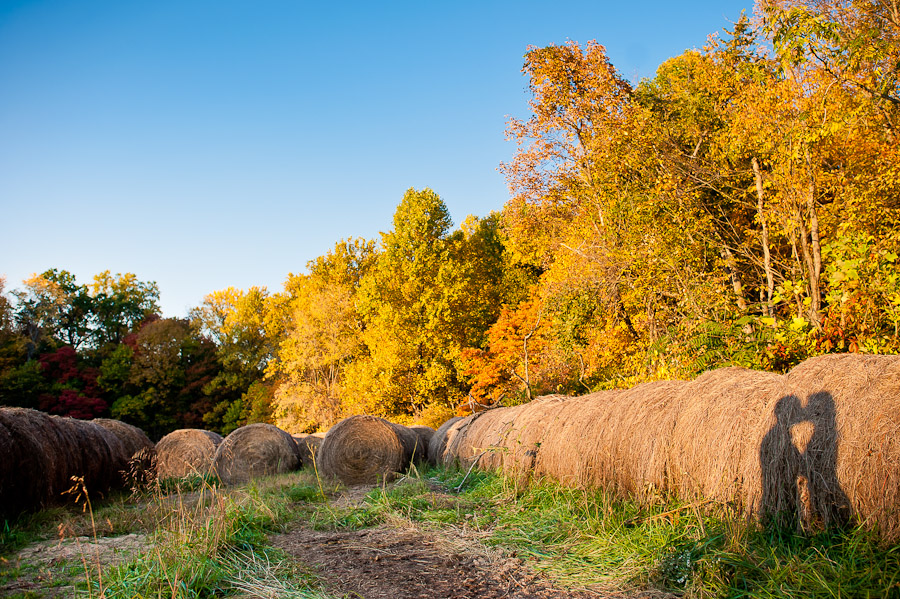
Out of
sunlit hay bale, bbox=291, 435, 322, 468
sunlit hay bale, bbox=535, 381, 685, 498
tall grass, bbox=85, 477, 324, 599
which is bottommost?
sunlit hay bale, bbox=291, 435, 322, 468

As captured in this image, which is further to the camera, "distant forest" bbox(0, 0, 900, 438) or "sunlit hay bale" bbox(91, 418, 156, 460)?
"sunlit hay bale" bbox(91, 418, 156, 460)

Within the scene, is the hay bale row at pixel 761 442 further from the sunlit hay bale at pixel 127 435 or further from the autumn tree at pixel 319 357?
the autumn tree at pixel 319 357

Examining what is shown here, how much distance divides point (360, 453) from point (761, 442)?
31.1 ft

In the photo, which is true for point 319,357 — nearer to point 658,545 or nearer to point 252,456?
point 252,456

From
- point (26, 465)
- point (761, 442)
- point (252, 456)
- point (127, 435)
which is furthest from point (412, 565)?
point (127, 435)

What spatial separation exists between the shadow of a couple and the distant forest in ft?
9.88

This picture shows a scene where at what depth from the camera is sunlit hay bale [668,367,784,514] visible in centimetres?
463

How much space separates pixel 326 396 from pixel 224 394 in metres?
13.4

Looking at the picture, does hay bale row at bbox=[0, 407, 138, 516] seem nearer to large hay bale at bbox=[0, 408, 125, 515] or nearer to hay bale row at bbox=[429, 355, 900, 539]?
large hay bale at bbox=[0, 408, 125, 515]

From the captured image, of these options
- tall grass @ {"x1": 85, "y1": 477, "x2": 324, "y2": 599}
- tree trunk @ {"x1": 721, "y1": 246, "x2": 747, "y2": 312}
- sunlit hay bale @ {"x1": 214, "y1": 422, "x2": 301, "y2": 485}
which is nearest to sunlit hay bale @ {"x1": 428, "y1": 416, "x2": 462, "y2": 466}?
sunlit hay bale @ {"x1": 214, "y1": 422, "x2": 301, "y2": 485}

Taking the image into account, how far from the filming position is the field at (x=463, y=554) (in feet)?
12.4

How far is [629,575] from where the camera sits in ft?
13.7

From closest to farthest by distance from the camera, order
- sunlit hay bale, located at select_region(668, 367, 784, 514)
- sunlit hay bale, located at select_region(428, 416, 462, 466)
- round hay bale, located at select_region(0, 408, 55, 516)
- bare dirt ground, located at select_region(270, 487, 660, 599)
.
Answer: bare dirt ground, located at select_region(270, 487, 660, 599)
sunlit hay bale, located at select_region(668, 367, 784, 514)
round hay bale, located at select_region(0, 408, 55, 516)
sunlit hay bale, located at select_region(428, 416, 462, 466)

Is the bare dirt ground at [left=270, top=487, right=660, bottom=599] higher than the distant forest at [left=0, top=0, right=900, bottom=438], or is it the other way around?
the distant forest at [left=0, top=0, right=900, bottom=438]
